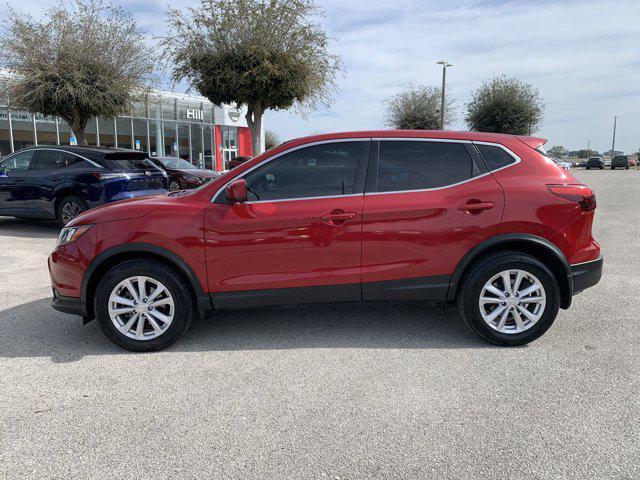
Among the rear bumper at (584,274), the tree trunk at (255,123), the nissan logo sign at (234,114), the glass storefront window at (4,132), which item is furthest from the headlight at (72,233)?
the nissan logo sign at (234,114)

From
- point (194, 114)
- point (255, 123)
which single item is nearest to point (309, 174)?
point (255, 123)

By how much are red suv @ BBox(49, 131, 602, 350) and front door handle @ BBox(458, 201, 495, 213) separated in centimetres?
1

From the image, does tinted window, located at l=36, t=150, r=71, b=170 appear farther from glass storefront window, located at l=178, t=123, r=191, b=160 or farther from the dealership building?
glass storefront window, located at l=178, t=123, r=191, b=160

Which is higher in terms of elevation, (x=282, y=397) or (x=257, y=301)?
(x=257, y=301)

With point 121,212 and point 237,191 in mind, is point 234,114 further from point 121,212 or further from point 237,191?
point 237,191

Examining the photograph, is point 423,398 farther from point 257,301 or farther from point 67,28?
point 67,28

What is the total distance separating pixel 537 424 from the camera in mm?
2900

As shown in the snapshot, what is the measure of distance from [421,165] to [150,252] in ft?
7.55

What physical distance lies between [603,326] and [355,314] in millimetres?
2245

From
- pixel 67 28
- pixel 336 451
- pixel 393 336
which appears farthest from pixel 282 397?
pixel 67 28

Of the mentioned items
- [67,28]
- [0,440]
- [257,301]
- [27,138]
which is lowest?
[0,440]

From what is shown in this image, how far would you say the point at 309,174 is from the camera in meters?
4.03

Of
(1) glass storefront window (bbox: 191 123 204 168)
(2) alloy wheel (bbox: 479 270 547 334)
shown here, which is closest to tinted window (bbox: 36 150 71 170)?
(2) alloy wheel (bbox: 479 270 547 334)

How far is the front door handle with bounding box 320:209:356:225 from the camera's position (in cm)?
388
